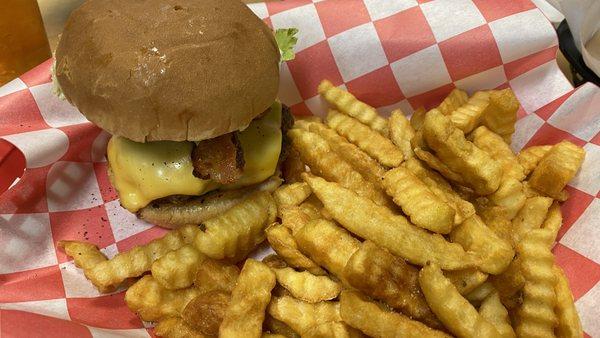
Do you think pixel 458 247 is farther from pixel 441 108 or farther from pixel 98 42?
pixel 98 42

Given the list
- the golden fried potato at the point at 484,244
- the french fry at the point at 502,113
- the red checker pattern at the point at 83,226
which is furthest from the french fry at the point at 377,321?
→ the red checker pattern at the point at 83,226

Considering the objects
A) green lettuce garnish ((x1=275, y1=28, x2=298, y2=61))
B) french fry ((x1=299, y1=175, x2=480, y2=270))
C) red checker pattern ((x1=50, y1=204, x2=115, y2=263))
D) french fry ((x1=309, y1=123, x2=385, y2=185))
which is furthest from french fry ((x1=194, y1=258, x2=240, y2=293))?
green lettuce garnish ((x1=275, y1=28, x2=298, y2=61))

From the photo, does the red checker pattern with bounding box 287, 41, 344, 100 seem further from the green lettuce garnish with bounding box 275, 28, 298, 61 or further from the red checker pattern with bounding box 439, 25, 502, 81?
the red checker pattern with bounding box 439, 25, 502, 81

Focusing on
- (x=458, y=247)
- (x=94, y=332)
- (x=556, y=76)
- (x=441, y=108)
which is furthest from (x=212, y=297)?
(x=556, y=76)

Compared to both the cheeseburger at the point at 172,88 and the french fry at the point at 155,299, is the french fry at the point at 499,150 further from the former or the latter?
the french fry at the point at 155,299

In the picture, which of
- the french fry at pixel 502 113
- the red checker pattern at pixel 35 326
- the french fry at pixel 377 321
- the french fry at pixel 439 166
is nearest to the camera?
the french fry at pixel 377 321
